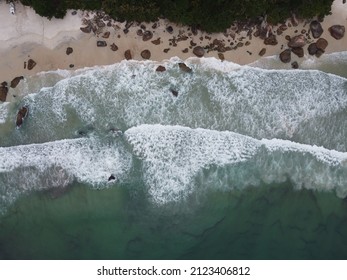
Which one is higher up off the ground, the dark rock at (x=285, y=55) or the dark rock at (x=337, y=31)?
the dark rock at (x=337, y=31)

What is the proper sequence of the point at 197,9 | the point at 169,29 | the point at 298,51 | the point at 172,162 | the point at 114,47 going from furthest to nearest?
1. the point at 172,162
2. the point at 298,51
3. the point at 114,47
4. the point at 169,29
5. the point at 197,9

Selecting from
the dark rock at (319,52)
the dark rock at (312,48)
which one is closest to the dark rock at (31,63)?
the dark rock at (312,48)

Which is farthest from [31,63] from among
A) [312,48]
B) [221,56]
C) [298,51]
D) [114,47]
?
[312,48]

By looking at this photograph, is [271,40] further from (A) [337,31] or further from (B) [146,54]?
(B) [146,54]

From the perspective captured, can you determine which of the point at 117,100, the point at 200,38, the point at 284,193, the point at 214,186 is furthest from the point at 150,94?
the point at 284,193

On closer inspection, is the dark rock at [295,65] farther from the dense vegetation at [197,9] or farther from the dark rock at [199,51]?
the dark rock at [199,51]
